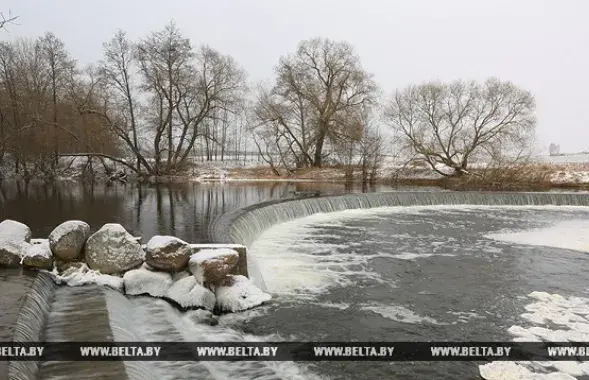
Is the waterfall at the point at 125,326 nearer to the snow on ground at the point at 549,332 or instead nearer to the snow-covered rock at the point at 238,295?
the snow-covered rock at the point at 238,295

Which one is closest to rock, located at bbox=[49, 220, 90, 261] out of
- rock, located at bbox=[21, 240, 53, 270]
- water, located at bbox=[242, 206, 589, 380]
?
rock, located at bbox=[21, 240, 53, 270]

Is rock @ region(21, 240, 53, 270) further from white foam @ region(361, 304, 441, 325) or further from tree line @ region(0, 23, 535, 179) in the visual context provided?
tree line @ region(0, 23, 535, 179)

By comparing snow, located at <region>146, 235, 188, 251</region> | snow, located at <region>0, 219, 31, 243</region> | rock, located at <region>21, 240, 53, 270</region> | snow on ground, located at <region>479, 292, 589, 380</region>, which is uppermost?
snow, located at <region>0, 219, 31, 243</region>

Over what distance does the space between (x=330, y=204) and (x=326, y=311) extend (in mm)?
11030

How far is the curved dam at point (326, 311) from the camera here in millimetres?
4762

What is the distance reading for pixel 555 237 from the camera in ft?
42.7

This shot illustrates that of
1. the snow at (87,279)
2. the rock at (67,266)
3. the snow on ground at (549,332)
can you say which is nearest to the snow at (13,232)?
the rock at (67,266)

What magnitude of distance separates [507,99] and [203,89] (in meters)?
22.5

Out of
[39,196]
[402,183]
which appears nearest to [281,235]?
[39,196]

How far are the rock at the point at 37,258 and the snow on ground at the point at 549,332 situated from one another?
6.33 meters

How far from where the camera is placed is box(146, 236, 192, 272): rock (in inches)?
270

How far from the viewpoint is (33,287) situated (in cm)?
579

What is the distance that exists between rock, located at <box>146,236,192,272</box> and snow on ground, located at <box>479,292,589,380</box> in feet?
14.5

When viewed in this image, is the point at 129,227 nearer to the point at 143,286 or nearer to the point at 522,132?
the point at 143,286
